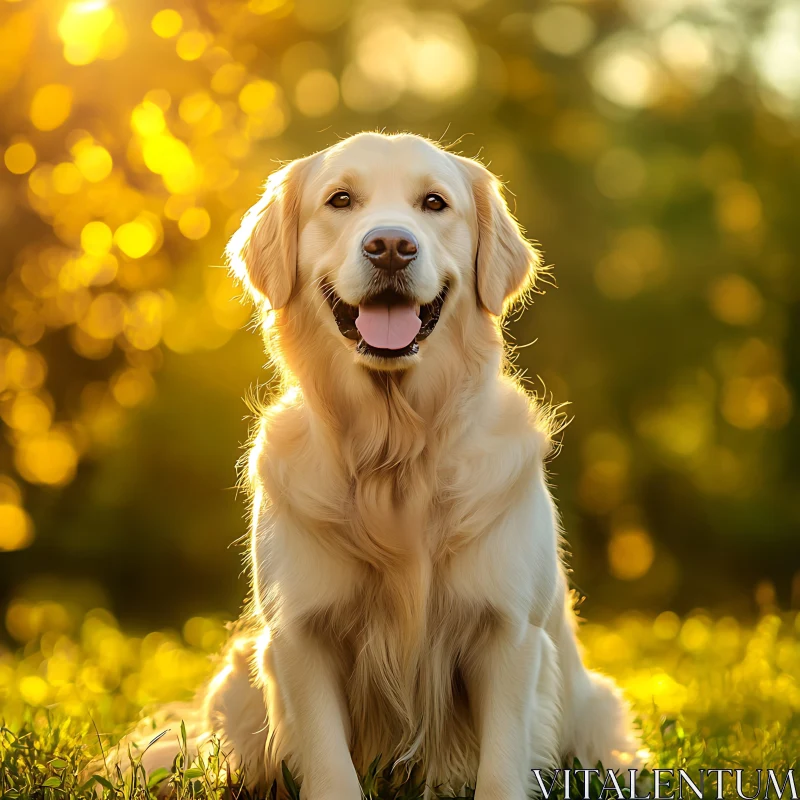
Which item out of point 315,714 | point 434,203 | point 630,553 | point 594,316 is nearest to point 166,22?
point 434,203

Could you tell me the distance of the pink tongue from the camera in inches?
128

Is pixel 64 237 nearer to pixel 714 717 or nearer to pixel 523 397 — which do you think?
pixel 523 397

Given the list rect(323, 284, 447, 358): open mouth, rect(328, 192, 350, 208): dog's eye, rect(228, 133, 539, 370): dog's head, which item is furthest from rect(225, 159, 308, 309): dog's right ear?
rect(323, 284, 447, 358): open mouth

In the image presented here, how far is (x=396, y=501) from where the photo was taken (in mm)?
3371

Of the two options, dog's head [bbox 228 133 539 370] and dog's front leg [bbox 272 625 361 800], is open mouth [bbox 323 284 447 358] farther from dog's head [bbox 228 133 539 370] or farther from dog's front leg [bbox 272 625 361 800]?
dog's front leg [bbox 272 625 361 800]

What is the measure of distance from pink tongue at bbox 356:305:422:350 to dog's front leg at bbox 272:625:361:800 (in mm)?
927

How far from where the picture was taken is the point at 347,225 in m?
3.42

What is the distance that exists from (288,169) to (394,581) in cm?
152

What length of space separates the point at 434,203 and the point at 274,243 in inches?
22.9

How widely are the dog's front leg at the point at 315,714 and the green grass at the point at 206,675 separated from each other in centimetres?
20

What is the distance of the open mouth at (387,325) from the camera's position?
326 cm

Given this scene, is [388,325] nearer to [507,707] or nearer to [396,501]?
[396,501]

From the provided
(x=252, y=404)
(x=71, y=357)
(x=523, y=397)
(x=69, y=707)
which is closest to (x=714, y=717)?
(x=523, y=397)

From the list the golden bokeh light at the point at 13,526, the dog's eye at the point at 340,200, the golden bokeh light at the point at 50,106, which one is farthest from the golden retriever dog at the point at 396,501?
the golden bokeh light at the point at 13,526
